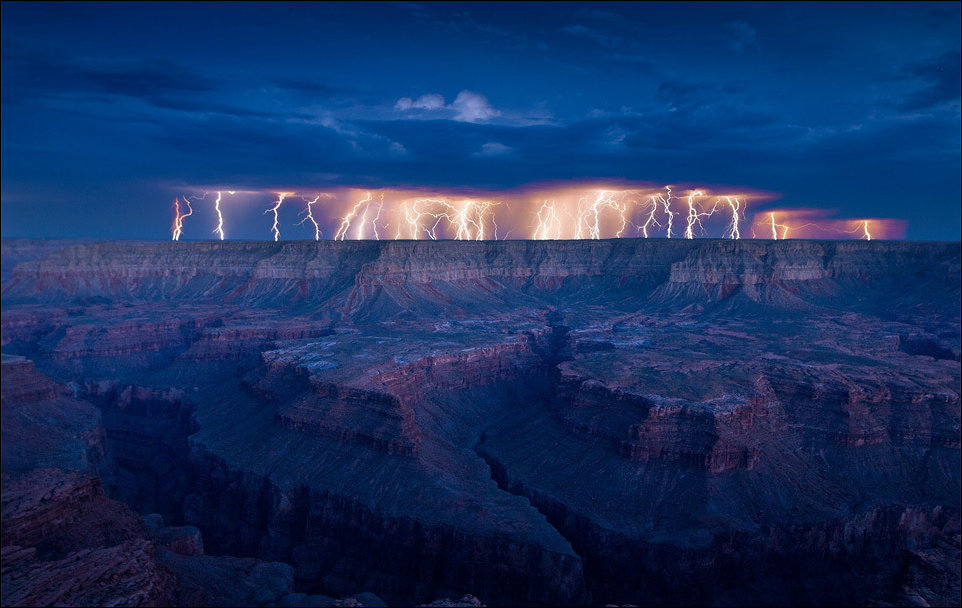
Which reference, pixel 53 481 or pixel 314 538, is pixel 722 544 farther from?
pixel 53 481

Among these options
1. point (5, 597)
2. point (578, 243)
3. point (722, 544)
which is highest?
point (578, 243)

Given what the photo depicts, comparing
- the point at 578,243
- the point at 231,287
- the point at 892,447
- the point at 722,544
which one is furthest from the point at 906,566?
the point at 231,287

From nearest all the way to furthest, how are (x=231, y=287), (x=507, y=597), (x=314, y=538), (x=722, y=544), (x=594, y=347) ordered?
(x=507, y=597), (x=722, y=544), (x=314, y=538), (x=594, y=347), (x=231, y=287)

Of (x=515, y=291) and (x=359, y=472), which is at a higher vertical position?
(x=515, y=291)

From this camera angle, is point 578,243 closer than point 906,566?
No

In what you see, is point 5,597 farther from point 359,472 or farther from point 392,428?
point 392,428

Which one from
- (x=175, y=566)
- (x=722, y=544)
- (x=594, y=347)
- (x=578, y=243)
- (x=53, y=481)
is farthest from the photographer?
(x=578, y=243)
